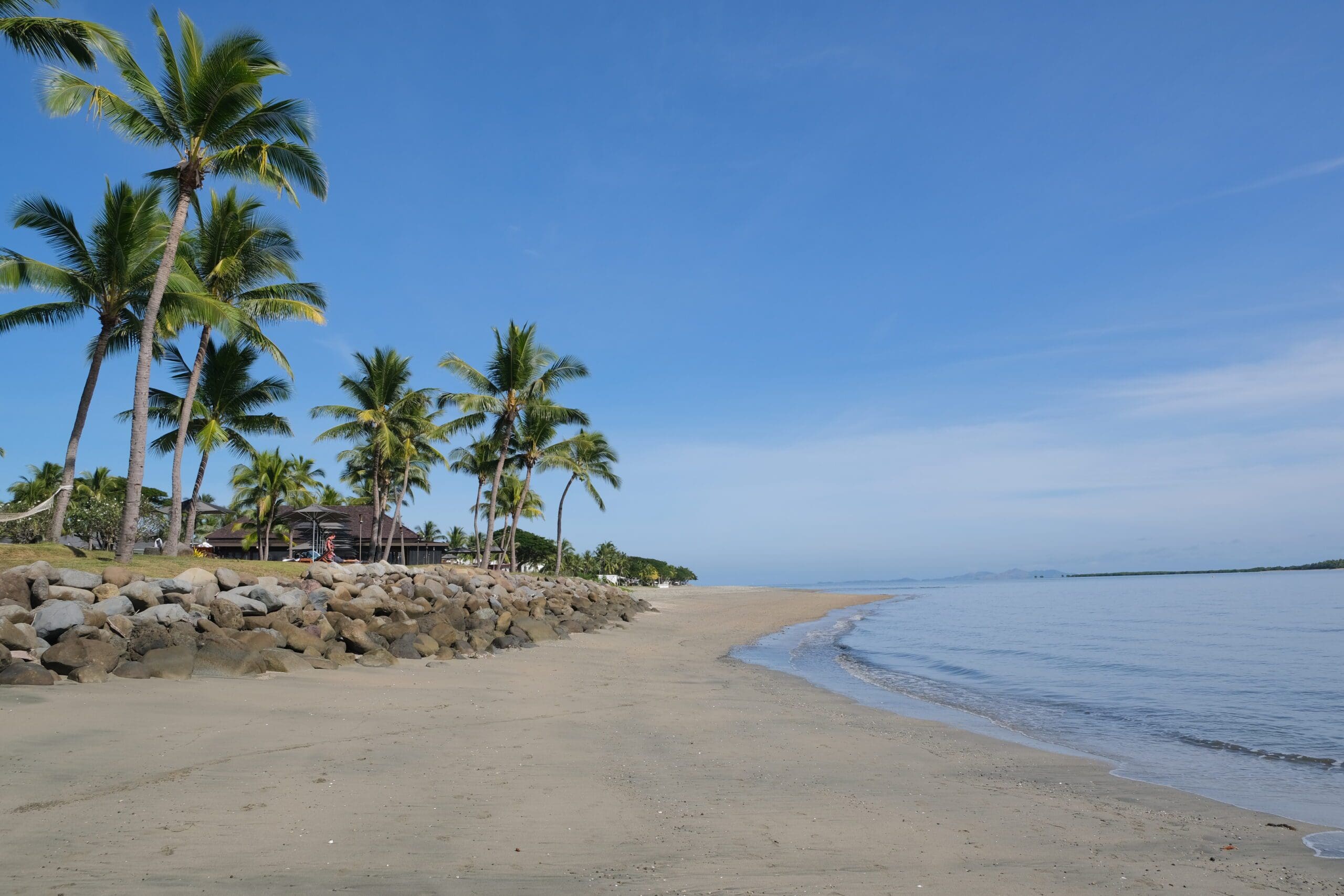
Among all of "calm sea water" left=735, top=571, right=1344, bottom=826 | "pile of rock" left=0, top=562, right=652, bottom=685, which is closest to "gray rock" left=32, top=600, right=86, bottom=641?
"pile of rock" left=0, top=562, right=652, bottom=685

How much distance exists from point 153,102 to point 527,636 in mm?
11972

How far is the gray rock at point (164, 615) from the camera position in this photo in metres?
9.63

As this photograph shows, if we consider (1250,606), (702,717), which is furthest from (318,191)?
(1250,606)

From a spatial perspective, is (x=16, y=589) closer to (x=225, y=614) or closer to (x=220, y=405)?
(x=225, y=614)

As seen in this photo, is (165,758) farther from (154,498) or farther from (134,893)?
(154,498)

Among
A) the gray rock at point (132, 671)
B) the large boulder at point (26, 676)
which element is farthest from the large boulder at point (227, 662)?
the large boulder at point (26, 676)

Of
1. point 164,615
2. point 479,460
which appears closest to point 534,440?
point 479,460

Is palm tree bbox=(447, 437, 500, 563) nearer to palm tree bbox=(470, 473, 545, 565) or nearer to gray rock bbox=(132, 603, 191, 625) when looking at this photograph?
palm tree bbox=(470, 473, 545, 565)

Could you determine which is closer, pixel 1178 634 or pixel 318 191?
pixel 318 191

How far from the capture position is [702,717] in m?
8.48

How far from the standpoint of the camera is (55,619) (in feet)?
29.1

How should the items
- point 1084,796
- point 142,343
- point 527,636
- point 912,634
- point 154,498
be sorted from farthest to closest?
point 154,498
point 912,634
point 527,636
point 142,343
point 1084,796

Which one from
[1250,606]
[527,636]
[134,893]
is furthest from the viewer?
[1250,606]

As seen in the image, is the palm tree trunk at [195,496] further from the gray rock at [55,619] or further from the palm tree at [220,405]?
the gray rock at [55,619]
